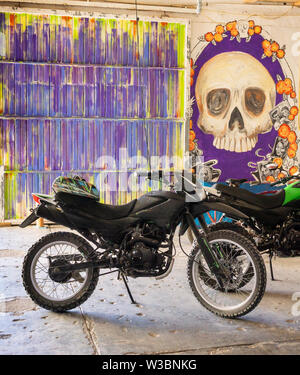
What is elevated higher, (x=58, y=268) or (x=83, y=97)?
(x=83, y=97)

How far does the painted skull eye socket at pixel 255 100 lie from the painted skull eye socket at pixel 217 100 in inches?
13.5

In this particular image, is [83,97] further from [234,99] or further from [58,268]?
[58,268]

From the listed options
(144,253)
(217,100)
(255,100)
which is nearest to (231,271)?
(144,253)

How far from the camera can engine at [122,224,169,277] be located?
10.1 feet

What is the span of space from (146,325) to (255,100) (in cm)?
523

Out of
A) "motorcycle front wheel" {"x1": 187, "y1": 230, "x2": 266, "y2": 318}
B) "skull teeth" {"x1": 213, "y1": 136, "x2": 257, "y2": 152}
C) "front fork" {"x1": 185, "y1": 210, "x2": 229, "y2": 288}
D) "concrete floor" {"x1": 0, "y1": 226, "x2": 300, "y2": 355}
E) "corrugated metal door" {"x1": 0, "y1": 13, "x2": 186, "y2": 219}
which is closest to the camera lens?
"concrete floor" {"x1": 0, "y1": 226, "x2": 300, "y2": 355}

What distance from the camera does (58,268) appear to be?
3143 mm

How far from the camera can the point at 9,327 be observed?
111 inches

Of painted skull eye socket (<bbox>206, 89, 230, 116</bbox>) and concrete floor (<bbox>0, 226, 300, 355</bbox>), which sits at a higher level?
painted skull eye socket (<bbox>206, 89, 230, 116</bbox>)

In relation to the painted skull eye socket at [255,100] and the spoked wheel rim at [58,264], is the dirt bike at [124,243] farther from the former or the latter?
the painted skull eye socket at [255,100]

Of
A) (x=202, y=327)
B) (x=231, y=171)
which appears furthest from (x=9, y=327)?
(x=231, y=171)

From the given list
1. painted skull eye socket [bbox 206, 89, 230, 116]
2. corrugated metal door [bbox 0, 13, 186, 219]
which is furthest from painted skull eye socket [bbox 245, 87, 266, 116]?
corrugated metal door [bbox 0, 13, 186, 219]

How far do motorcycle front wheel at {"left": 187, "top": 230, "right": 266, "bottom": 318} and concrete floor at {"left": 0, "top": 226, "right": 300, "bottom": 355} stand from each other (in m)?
0.09

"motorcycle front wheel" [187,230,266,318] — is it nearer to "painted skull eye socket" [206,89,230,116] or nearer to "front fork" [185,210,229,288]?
"front fork" [185,210,229,288]
